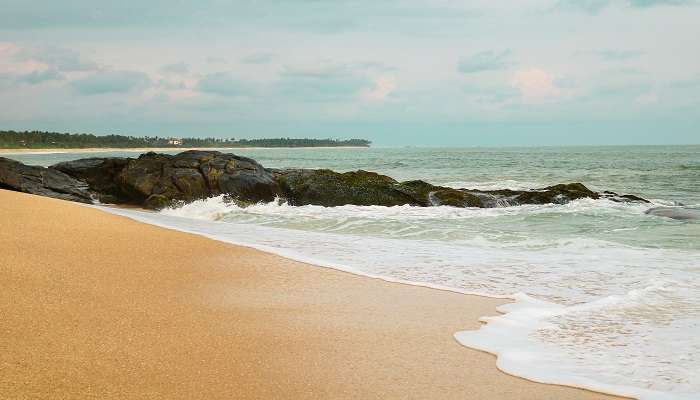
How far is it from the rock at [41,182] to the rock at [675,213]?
52.1 feet

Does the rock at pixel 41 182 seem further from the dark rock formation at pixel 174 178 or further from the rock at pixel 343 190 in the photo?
the rock at pixel 343 190

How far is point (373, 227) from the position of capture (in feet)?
42.7

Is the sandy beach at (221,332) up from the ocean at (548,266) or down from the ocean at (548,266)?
up

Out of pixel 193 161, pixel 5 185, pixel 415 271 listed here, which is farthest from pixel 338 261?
pixel 5 185

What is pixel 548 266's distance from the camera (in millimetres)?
8227

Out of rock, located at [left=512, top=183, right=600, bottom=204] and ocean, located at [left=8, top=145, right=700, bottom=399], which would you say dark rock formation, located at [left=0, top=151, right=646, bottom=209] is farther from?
ocean, located at [left=8, top=145, right=700, bottom=399]

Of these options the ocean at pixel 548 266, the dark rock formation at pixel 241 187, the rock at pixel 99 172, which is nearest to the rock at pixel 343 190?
the dark rock formation at pixel 241 187

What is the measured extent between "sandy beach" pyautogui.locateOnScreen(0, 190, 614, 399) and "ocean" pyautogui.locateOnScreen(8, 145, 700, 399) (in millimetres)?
412

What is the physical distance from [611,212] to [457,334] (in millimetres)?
12791

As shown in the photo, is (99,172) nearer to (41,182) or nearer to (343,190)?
(41,182)

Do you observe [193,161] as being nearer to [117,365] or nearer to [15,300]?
[15,300]

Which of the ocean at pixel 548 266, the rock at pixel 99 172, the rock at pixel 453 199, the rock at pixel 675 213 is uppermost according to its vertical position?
the rock at pixel 99 172

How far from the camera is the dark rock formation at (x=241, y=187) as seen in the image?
58.1ft

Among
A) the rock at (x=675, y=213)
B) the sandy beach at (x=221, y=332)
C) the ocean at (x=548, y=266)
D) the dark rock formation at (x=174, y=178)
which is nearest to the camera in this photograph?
the sandy beach at (x=221, y=332)
